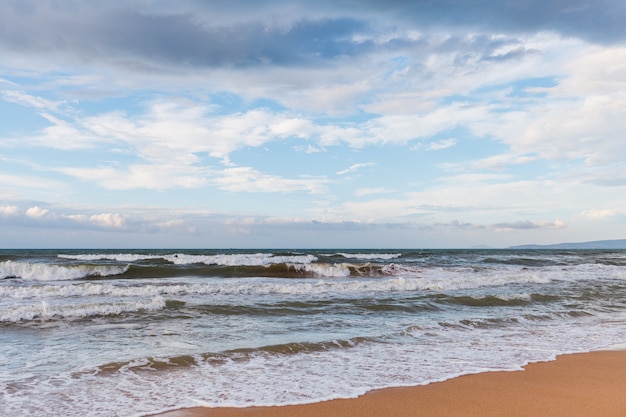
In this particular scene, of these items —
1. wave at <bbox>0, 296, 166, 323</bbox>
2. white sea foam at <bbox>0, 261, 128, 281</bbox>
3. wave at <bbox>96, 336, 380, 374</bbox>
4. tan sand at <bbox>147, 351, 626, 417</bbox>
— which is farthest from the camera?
white sea foam at <bbox>0, 261, 128, 281</bbox>

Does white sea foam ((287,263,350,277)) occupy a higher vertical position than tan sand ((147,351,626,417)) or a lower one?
lower

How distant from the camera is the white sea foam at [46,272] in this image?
24828mm

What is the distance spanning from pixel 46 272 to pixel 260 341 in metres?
21.8

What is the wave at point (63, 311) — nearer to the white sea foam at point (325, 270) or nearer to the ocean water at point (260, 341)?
the ocean water at point (260, 341)

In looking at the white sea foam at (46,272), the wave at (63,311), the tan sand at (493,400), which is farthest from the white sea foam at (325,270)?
the tan sand at (493,400)

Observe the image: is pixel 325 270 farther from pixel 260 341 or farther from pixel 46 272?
pixel 260 341

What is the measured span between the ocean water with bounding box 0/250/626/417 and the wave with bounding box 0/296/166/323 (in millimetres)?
41

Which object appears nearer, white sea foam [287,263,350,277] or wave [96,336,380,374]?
wave [96,336,380,374]

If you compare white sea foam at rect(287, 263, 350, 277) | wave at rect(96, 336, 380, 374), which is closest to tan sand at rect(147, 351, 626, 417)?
wave at rect(96, 336, 380, 374)

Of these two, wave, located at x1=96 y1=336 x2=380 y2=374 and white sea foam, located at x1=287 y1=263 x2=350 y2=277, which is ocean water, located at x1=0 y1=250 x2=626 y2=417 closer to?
wave, located at x1=96 y1=336 x2=380 y2=374

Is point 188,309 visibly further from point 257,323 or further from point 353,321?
point 353,321

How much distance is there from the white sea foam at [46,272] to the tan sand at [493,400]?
24.0 metres

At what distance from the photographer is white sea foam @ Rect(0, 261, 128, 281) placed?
24828mm

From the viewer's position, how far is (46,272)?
82.1ft
